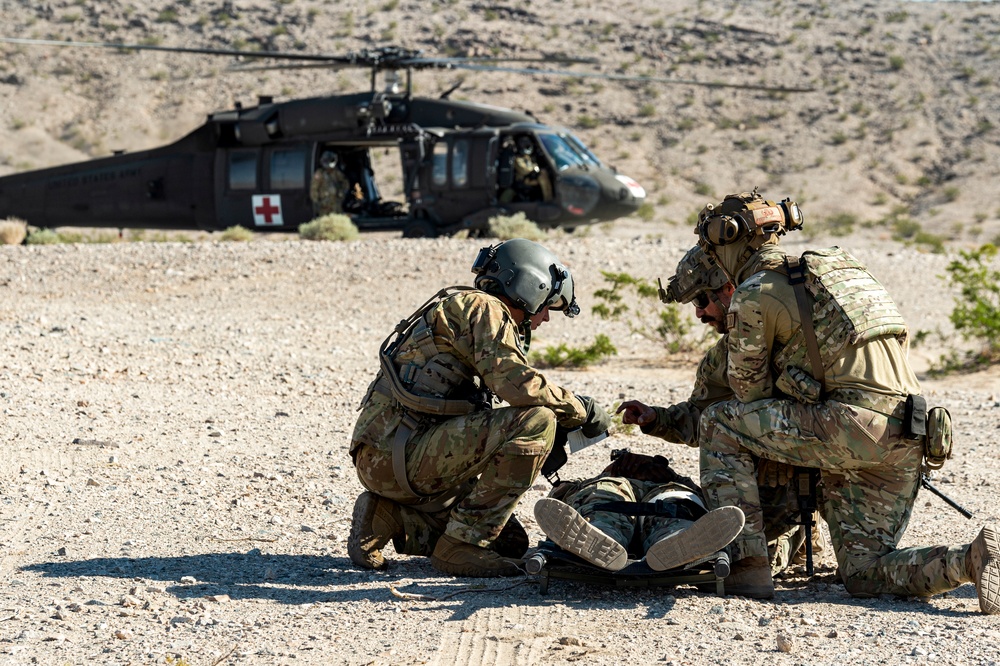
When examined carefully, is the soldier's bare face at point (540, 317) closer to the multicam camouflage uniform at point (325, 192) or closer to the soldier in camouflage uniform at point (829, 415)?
the soldier in camouflage uniform at point (829, 415)

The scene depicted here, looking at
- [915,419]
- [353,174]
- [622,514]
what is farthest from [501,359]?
[353,174]

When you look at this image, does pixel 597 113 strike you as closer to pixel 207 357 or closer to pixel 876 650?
pixel 207 357

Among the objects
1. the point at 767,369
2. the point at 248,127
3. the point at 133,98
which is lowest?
the point at 133,98

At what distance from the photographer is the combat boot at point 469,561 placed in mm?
4805

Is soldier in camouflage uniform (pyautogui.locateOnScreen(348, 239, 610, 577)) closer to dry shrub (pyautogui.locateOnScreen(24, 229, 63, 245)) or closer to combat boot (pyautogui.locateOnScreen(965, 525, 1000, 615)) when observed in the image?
combat boot (pyautogui.locateOnScreen(965, 525, 1000, 615))

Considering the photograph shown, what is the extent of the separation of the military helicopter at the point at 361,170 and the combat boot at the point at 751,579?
1250 centimetres

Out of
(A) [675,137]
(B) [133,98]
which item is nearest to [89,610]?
(A) [675,137]

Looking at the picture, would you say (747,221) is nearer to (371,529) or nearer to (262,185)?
(371,529)

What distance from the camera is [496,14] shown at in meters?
44.3

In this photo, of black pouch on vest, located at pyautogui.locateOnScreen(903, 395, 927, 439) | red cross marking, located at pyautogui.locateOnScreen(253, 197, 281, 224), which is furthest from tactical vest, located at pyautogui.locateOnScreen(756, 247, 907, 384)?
red cross marking, located at pyautogui.locateOnScreen(253, 197, 281, 224)

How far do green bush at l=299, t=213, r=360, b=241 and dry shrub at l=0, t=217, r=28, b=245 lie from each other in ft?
15.0

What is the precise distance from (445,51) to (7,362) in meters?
34.6

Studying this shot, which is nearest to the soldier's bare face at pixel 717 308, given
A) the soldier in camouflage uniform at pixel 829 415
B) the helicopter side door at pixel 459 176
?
the soldier in camouflage uniform at pixel 829 415

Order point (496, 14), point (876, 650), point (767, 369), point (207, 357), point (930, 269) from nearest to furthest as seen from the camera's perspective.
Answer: point (876, 650), point (767, 369), point (207, 357), point (930, 269), point (496, 14)
